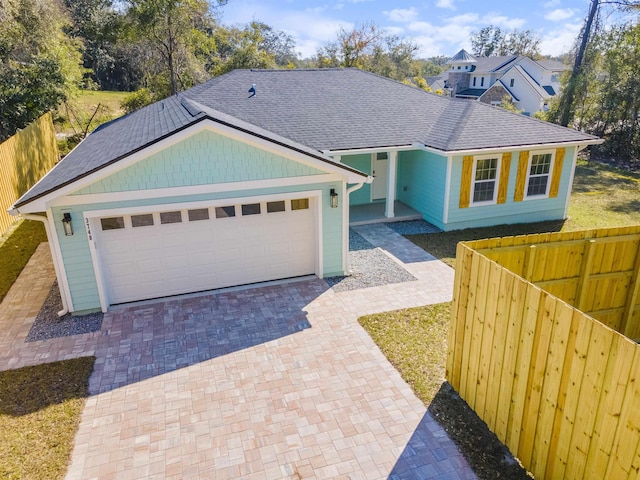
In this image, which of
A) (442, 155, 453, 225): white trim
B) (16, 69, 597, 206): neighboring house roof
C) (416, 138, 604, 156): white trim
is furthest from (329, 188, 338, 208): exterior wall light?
(442, 155, 453, 225): white trim

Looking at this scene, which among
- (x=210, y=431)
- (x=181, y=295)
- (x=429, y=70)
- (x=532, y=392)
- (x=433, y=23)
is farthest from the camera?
(x=429, y=70)

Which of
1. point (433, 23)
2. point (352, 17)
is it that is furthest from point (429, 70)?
point (352, 17)

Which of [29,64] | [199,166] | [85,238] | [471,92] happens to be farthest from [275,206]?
[471,92]

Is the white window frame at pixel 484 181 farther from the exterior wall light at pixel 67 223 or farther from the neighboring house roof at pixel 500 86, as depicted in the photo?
the neighboring house roof at pixel 500 86

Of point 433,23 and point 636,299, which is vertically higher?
point 433,23

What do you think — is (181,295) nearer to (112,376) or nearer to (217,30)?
(112,376)

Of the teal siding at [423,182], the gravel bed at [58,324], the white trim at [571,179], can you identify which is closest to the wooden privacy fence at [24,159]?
the gravel bed at [58,324]
